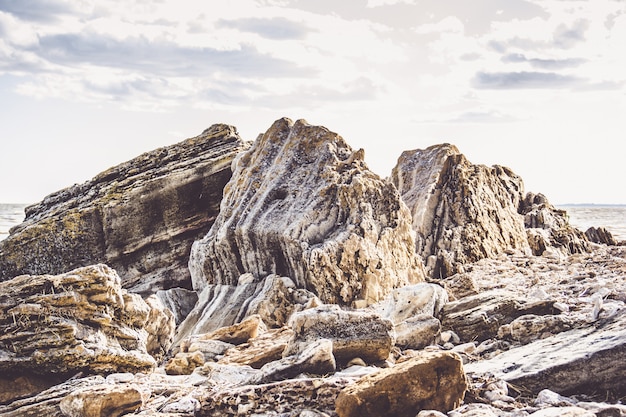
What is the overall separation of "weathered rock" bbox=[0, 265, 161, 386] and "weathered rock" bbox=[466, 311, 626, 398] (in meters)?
4.29

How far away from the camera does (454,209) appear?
16.2 meters

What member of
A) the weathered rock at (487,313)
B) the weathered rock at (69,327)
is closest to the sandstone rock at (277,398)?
the weathered rock at (69,327)

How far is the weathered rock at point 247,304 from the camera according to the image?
1066 centimetres

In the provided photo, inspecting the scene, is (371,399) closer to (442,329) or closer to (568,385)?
(568,385)

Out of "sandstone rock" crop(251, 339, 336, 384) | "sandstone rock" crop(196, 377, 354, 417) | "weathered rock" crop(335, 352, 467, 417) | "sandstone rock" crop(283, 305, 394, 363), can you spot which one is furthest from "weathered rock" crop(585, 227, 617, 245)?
"sandstone rock" crop(196, 377, 354, 417)

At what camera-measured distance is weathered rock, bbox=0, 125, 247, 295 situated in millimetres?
14953

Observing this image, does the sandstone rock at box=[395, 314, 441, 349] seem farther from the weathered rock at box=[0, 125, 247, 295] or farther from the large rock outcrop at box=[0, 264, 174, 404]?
the weathered rock at box=[0, 125, 247, 295]

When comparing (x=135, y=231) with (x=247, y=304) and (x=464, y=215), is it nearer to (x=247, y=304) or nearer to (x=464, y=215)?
(x=247, y=304)

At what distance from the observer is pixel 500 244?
637 inches

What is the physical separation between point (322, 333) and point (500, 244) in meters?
9.84

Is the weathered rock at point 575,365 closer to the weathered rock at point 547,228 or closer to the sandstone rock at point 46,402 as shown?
the sandstone rock at point 46,402

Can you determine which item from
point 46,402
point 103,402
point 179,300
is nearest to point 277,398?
point 103,402

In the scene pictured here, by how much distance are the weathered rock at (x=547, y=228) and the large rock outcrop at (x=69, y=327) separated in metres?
11.2

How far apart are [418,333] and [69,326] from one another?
13.7 ft
